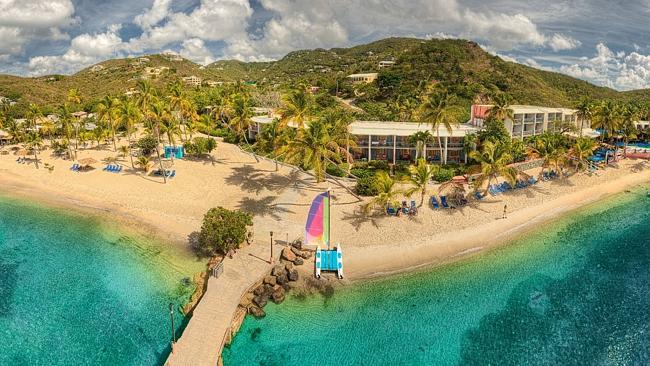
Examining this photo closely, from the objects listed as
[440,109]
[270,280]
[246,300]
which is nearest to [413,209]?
[440,109]

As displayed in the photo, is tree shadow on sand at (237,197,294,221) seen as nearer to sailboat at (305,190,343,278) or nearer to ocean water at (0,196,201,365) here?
sailboat at (305,190,343,278)

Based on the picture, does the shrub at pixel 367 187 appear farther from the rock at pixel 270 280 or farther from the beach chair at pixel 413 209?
the rock at pixel 270 280

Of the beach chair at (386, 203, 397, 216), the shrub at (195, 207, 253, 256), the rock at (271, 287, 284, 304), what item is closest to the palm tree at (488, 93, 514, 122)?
the beach chair at (386, 203, 397, 216)

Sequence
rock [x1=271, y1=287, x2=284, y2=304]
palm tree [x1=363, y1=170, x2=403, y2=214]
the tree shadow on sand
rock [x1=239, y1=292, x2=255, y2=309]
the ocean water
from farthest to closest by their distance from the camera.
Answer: the tree shadow on sand → palm tree [x1=363, y1=170, x2=403, y2=214] → rock [x1=271, y1=287, x2=284, y2=304] → rock [x1=239, y1=292, x2=255, y2=309] → the ocean water

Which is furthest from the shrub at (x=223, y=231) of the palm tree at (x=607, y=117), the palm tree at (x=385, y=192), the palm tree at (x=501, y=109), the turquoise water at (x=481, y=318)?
the palm tree at (x=607, y=117)

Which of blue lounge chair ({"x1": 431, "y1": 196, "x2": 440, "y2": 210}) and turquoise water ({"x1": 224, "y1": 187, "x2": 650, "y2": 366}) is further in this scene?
blue lounge chair ({"x1": 431, "y1": 196, "x2": 440, "y2": 210})

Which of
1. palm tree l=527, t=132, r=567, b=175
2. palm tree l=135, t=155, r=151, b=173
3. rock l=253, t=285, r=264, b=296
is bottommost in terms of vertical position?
rock l=253, t=285, r=264, b=296

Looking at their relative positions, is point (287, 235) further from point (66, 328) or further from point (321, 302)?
point (66, 328)

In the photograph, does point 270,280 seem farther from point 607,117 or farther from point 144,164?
point 607,117

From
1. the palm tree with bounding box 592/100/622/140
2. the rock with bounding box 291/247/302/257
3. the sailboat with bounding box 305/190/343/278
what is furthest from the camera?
the palm tree with bounding box 592/100/622/140
